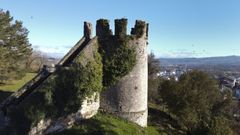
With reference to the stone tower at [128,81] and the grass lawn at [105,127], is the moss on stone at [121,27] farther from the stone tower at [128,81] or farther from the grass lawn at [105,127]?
the grass lawn at [105,127]

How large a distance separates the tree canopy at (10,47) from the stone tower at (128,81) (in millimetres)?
18575

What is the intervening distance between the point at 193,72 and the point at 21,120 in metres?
26.4

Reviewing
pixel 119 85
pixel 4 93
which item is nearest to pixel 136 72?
pixel 119 85

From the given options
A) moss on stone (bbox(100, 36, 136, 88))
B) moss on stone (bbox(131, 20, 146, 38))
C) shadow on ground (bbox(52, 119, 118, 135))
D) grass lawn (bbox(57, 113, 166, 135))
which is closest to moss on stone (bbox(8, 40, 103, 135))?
moss on stone (bbox(100, 36, 136, 88))

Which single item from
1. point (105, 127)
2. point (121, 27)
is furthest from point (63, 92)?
point (121, 27)

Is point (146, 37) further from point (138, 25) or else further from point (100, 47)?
point (100, 47)

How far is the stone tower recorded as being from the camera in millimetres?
24641

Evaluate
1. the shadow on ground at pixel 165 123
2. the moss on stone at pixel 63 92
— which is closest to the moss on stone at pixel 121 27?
the moss on stone at pixel 63 92

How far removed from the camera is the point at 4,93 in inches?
1303

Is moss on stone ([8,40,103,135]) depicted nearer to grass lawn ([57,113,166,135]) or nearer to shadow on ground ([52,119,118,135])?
shadow on ground ([52,119,118,135])

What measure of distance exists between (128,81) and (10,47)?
73.7ft

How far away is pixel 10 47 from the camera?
4262 centimetres

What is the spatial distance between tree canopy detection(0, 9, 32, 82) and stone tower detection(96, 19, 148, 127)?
60.9 ft

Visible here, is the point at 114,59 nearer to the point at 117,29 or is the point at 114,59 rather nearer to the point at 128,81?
the point at 128,81
